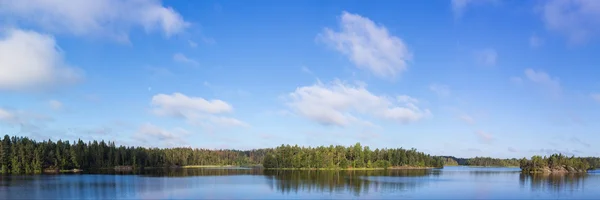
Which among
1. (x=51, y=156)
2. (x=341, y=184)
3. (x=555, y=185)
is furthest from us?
(x=51, y=156)

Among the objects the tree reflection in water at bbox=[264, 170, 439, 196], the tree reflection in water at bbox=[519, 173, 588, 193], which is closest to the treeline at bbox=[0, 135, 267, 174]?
the tree reflection in water at bbox=[264, 170, 439, 196]

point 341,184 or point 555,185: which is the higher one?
point 341,184

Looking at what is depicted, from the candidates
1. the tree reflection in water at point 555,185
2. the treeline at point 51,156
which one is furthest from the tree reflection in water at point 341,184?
the treeline at point 51,156

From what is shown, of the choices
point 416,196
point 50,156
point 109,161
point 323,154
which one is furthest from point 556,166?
point 50,156

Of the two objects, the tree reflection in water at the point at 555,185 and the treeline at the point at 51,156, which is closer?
the tree reflection in water at the point at 555,185

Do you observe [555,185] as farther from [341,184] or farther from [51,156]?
[51,156]

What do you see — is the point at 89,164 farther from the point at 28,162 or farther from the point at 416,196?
the point at 416,196

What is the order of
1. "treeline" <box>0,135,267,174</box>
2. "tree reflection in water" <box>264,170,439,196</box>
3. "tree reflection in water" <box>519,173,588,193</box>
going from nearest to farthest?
1. "tree reflection in water" <box>264,170,439,196</box>
2. "tree reflection in water" <box>519,173,588,193</box>
3. "treeline" <box>0,135,267,174</box>

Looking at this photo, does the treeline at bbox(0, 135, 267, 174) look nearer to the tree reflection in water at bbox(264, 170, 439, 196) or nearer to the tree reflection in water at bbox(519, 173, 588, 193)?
the tree reflection in water at bbox(264, 170, 439, 196)

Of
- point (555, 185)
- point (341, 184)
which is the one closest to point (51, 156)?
point (341, 184)

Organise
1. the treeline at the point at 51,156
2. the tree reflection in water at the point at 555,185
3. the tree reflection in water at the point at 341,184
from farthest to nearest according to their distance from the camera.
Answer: the treeline at the point at 51,156 → the tree reflection in water at the point at 555,185 → the tree reflection in water at the point at 341,184

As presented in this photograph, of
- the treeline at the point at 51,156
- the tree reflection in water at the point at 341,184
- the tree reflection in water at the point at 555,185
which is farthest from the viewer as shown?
the treeline at the point at 51,156

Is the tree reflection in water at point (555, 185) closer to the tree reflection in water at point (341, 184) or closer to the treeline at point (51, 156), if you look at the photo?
the tree reflection in water at point (341, 184)

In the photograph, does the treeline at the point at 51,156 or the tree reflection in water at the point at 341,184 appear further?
the treeline at the point at 51,156
